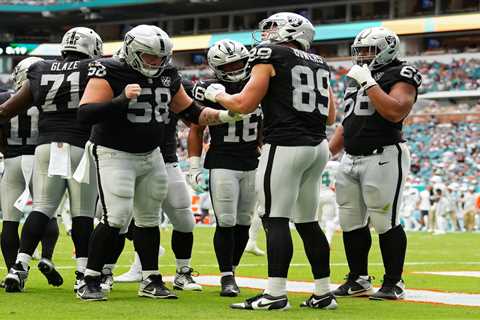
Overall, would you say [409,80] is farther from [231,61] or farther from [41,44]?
[41,44]

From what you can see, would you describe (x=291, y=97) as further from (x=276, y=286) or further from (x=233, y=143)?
(x=233, y=143)

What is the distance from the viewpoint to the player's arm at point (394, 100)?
23.8 ft

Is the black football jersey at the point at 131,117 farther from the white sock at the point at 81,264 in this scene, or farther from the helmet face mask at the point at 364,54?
the helmet face mask at the point at 364,54

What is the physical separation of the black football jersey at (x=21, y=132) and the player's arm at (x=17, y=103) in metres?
0.58

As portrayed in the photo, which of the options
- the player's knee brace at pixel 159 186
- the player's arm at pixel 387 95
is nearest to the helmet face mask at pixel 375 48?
the player's arm at pixel 387 95

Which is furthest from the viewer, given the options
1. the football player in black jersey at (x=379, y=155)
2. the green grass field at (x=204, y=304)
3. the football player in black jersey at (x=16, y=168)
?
the football player in black jersey at (x=16, y=168)

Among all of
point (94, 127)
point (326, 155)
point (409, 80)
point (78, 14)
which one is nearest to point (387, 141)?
point (409, 80)

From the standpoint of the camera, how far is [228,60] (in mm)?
8070

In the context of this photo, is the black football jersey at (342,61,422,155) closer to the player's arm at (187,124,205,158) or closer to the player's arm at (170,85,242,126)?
the player's arm at (170,85,242,126)

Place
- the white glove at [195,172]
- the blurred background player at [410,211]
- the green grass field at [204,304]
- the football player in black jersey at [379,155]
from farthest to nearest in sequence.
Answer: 1. the blurred background player at [410,211]
2. the white glove at [195,172]
3. the football player in black jersey at [379,155]
4. the green grass field at [204,304]

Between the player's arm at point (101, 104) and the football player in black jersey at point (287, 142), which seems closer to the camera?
the football player in black jersey at point (287, 142)

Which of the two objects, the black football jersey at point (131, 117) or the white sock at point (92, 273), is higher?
the black football jersey at point (131, 117)

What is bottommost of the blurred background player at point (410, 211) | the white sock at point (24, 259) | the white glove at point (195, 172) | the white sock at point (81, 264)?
the blurred background player at point (410, 211)

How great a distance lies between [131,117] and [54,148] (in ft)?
3.01
